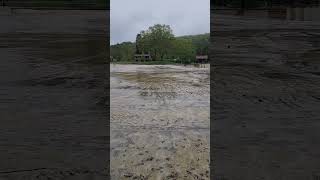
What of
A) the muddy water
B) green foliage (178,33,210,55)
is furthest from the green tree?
the muddy water

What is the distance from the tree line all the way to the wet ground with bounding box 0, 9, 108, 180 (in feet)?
111

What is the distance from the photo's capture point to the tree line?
46625 millimetres

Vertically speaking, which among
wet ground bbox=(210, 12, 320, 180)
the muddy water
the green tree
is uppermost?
the green tree

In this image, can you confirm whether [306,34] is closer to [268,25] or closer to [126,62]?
[268,25]

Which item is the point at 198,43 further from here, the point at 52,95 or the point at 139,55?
the point at 52,95

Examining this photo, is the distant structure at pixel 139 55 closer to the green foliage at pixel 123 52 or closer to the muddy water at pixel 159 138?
the green foliage at pixel 123 52

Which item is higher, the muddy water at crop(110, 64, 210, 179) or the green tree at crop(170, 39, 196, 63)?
the green tree at crop(170, 39, 196, 63)

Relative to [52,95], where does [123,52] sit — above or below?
above


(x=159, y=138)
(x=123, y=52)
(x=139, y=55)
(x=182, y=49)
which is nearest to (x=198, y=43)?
(x=182, y=49)

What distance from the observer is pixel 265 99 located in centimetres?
971

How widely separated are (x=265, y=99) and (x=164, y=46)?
41477 mm

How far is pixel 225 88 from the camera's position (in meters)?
9.91

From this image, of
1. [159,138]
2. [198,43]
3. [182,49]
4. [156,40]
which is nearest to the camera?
[159,138]

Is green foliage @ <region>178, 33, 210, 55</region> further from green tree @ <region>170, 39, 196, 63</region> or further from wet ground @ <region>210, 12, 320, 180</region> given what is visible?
wet ground @ <region>210, 12, 320, 180</region>
